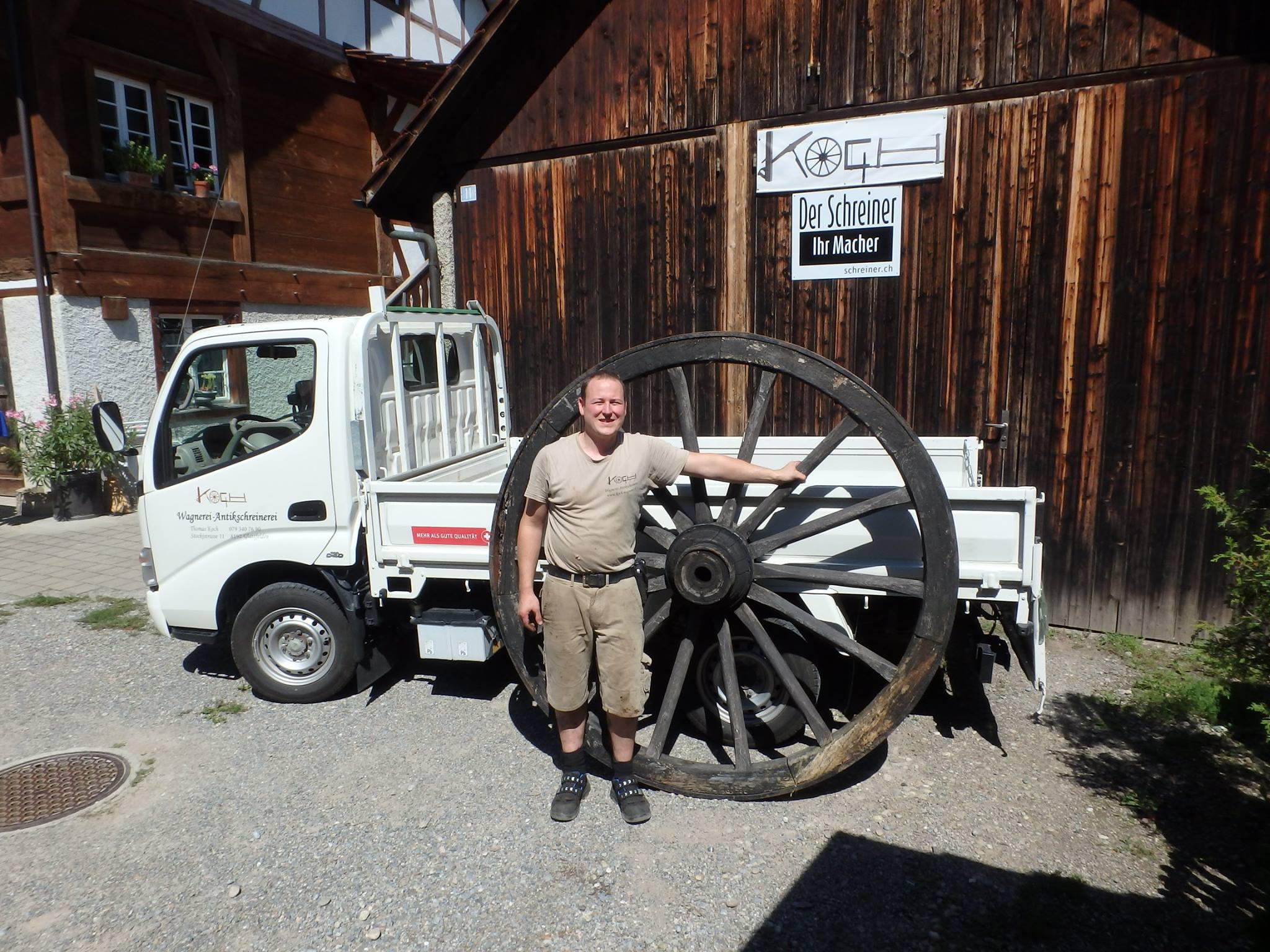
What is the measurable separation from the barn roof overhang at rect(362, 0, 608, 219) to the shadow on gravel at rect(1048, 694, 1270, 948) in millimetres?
5735

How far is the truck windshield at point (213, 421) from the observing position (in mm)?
4699

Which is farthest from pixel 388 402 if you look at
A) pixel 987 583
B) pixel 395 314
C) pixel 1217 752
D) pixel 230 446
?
pixel 1217 752

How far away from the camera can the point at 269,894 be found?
130 inches

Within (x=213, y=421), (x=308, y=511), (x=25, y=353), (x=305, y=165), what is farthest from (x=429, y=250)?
(x=305, y=165)

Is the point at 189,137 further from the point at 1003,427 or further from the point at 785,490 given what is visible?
the point at 785,490

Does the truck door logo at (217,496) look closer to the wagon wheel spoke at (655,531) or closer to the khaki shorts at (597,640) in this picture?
the khaki shorts at (597,640)

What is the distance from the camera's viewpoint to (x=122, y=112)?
1076cm

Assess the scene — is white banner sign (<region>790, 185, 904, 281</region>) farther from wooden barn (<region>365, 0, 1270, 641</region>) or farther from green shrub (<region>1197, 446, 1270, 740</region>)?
green shrub (<region>1197, 446, 1270, 740</region>)

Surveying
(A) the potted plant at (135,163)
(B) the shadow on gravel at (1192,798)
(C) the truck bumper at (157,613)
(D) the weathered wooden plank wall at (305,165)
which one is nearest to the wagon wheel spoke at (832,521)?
(B) the shadow on gravel at (1192,798)

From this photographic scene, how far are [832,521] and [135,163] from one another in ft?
34.9

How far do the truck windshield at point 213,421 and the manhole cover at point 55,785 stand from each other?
1.47 m

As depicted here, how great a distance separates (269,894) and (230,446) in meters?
2.59

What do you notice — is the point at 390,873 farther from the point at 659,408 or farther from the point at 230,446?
the point at 659,408

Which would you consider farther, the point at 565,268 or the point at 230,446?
the point at 565,268
